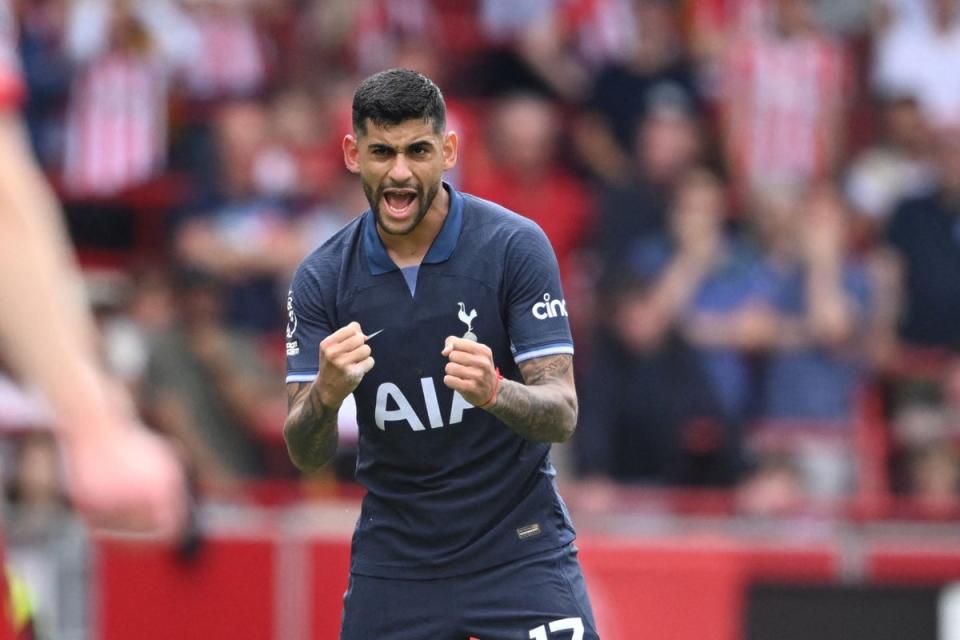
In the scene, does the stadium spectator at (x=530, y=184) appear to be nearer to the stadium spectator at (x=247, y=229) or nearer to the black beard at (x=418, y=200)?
the stadium spectator at (x=247, y=229)

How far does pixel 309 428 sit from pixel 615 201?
629cm

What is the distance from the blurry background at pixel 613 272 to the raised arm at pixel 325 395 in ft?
12.0

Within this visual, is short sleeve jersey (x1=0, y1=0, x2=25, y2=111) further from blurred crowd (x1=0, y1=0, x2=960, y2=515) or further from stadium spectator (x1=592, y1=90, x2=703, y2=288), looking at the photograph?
stadium spectator (x1=592, y1=90, x2=703, y2=288)

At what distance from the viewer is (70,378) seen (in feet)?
7.47

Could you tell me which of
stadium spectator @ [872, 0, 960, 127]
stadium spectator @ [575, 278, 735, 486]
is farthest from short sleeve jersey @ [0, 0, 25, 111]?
stadium spectator @ [872, 0, 960, 127]

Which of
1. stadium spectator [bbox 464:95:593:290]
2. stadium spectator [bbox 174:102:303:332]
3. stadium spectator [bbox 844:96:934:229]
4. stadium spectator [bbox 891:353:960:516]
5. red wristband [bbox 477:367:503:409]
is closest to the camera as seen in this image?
red wristband [bbox 477:367:503:409]

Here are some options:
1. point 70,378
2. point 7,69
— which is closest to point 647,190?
point 7,69

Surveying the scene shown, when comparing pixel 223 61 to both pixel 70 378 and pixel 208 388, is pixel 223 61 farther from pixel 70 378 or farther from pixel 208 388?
pixel 70 378

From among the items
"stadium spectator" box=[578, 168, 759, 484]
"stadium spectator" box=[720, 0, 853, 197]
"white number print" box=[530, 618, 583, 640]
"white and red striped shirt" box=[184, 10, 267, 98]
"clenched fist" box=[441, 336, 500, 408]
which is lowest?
"white number print" box=[530, 618, 583, 640]

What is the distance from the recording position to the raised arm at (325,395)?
4.68 meters

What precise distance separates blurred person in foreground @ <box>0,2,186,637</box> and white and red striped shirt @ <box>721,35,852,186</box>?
400 inches

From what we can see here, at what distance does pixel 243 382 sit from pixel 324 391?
5.65 metres

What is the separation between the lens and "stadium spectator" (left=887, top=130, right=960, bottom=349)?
1090 centimetres

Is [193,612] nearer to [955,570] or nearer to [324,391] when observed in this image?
[955,570]
